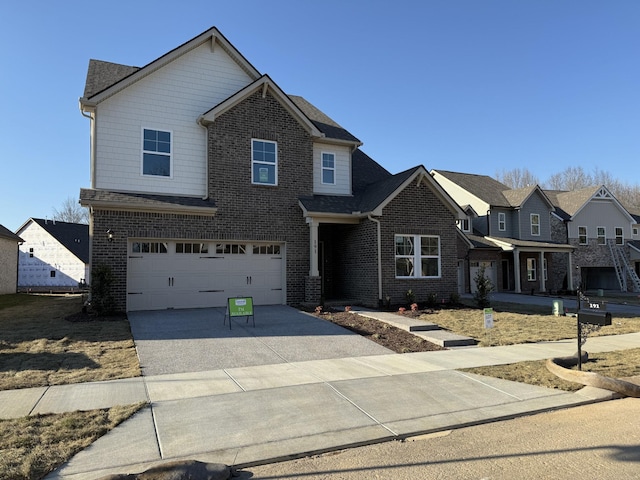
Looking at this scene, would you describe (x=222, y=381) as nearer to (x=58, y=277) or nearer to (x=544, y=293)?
(x=544, y=293)

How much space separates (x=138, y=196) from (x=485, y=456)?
13.0 metres

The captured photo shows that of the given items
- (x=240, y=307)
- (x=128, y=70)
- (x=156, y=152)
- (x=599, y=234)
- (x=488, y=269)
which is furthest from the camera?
(x=599, y=234)

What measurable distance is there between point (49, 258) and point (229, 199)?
3373 centimetres

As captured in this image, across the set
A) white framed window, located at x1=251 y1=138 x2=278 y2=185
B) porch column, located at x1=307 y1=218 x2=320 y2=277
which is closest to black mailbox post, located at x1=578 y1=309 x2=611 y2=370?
porch column, located at x1=307 y1=218 x2=320 y2=277

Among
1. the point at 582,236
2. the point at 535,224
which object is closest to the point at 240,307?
the point at 535,224

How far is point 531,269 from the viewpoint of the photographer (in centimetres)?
2995

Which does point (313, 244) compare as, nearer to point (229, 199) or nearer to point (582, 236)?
point (229, 199)

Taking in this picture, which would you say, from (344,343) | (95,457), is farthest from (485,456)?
(344,343)

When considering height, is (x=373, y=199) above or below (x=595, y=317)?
above

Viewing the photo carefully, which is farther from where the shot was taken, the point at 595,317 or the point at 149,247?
the point at 149,247

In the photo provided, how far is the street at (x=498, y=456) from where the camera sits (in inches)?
159

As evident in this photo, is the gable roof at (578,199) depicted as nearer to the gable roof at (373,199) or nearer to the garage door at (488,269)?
the garage door at (488,269)

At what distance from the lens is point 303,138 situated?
17.1 m

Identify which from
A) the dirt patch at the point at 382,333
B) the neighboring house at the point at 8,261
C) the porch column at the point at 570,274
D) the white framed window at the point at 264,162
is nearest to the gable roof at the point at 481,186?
the porch column at the point at 570,274
